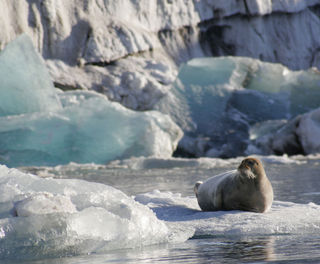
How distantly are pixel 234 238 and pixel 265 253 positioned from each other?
60 cm

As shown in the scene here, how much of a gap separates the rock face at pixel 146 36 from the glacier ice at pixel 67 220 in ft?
33.6

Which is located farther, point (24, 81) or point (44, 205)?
point (24, 81)

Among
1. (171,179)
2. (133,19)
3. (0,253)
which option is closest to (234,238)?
(0,253)

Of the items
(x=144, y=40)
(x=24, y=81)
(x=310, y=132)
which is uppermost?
(x=24, y=81)

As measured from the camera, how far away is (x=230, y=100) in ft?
47.1

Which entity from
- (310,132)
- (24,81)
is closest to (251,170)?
(24,81)

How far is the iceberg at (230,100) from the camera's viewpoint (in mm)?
13883

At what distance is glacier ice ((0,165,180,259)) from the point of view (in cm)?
254

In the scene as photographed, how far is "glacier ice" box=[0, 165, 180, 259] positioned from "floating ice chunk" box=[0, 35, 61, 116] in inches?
321

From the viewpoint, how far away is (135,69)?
49.6 feet

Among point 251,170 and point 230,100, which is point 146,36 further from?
point 251,170

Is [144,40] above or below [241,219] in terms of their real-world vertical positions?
below

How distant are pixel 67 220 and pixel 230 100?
39.2ft

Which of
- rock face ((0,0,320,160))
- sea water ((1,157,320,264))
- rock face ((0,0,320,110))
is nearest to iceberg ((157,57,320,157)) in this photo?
rock face ((0,0,320,160))
